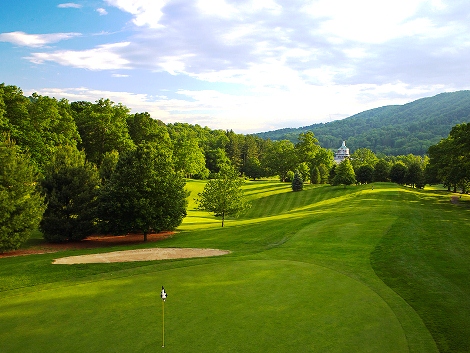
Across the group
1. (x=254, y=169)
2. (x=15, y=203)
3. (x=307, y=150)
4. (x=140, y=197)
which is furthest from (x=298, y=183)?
(x=15, y=203)

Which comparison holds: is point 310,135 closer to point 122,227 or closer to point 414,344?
point 122,227

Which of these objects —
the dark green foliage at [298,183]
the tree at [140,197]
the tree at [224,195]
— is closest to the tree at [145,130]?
the dark green foliage at [298,183]

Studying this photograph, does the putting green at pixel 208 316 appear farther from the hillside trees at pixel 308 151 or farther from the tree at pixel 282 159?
the tree at pixel 282 159

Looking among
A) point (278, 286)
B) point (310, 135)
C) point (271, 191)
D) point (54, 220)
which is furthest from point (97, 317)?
point (310, 135)

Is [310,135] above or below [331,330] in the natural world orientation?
above

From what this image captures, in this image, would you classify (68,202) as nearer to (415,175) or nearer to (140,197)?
(140,197)

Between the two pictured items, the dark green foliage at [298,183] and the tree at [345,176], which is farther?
the dark green foliage at [298,183]
